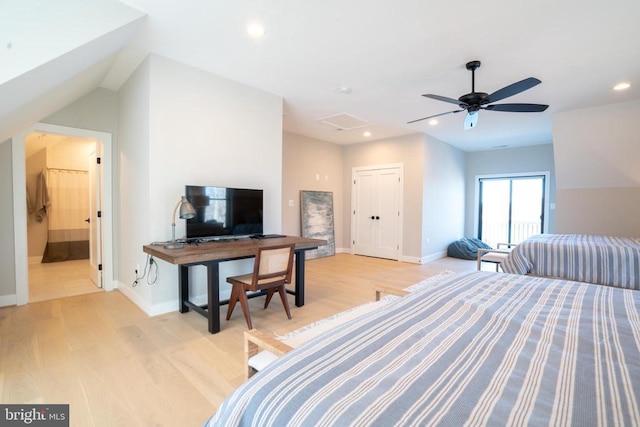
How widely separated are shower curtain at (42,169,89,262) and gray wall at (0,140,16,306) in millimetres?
2801

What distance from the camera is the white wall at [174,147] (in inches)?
118

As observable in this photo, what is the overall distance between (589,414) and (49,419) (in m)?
2.42

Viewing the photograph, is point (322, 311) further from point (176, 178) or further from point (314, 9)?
point (314, 9)

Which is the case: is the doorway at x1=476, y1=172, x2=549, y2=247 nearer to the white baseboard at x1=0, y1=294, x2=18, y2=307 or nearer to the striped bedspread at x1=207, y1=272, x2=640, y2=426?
the striped bedspread at x1=207, y1=272, x2=640, y2=426

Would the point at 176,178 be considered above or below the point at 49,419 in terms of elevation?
above

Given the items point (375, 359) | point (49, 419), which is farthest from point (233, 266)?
point (375, 359)

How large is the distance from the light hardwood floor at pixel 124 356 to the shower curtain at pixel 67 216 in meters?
2.92

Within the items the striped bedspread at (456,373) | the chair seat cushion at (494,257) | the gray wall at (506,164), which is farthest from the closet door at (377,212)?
the striped bedspread at (456,373)

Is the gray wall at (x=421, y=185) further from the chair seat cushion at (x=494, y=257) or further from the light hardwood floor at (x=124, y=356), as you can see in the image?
the light hardwood floor at (x=124, y=356)

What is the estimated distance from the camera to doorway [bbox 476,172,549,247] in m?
6.86

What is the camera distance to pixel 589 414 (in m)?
0.70


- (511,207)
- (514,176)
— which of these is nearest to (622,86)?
(514,176)

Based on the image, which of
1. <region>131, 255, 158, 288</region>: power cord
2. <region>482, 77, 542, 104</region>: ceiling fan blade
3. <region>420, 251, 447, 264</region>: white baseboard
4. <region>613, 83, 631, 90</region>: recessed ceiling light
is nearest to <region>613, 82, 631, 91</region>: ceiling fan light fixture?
<region>613, 83, 631, 90</region>: recessed ceiling light

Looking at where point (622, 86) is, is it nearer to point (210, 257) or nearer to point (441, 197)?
point (441, 197)
